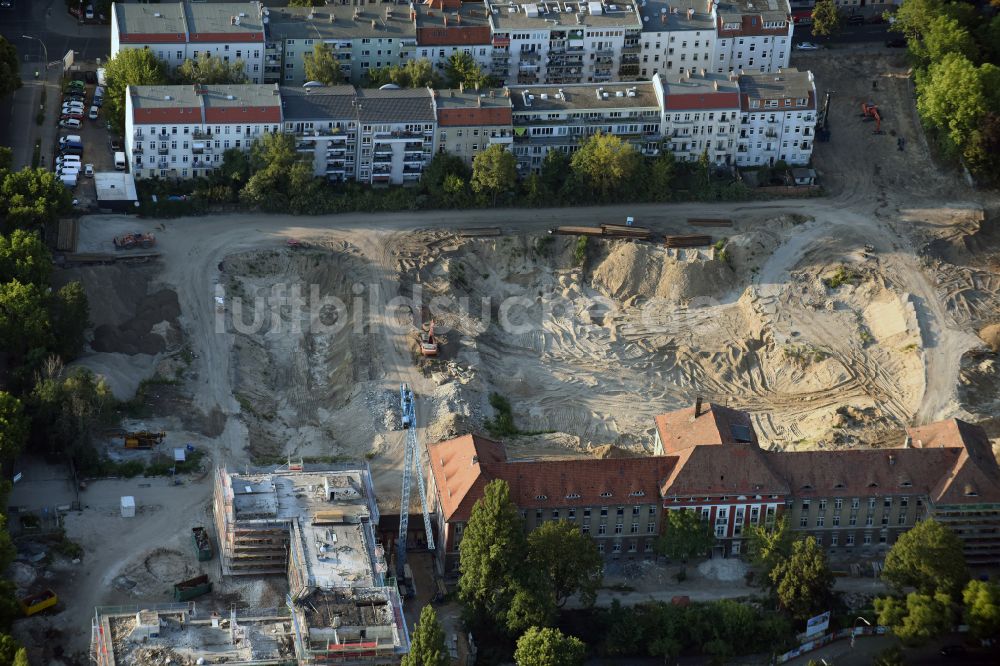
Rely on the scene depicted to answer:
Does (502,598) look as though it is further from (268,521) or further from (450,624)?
(268,521)

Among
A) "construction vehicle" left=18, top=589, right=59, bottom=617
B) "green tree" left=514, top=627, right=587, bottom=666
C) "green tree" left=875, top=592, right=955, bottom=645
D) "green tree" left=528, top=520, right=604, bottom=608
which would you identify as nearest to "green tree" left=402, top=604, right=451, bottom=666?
"green tree" left=514, top=627, right=587, bottom=666

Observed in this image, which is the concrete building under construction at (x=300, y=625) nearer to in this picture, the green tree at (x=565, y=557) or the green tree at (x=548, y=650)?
the green tree at (x=548, y=650)

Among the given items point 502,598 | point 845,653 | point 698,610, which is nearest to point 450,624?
point 502,598

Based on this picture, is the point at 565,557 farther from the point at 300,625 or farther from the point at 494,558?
the point at 300,625

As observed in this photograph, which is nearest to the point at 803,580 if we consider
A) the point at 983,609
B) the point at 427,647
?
the point at 983,609

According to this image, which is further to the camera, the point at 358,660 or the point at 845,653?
the point at 845,653
